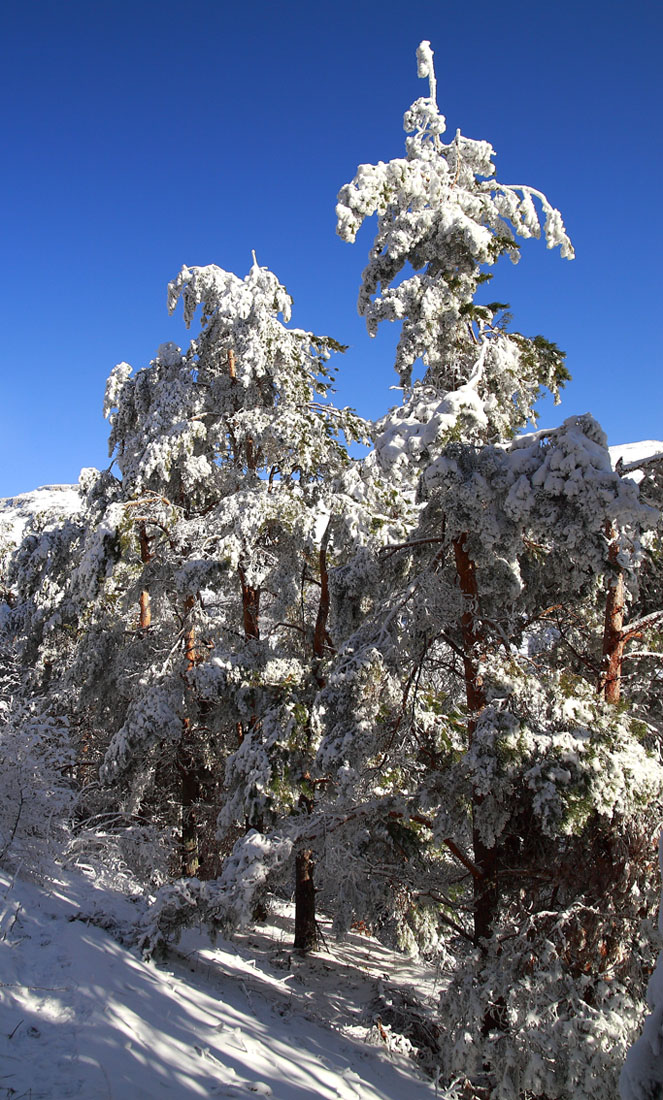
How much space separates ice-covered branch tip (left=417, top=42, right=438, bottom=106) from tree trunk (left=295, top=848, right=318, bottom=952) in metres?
11.7

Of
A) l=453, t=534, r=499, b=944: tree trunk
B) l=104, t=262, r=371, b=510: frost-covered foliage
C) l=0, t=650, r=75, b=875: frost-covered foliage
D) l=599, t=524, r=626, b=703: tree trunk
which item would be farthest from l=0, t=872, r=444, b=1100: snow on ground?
l=104, t=262, r=371, b=510: frost-covered foliage

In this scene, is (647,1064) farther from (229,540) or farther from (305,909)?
(305,909)

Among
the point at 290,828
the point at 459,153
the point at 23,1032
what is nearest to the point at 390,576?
the point at 290,828

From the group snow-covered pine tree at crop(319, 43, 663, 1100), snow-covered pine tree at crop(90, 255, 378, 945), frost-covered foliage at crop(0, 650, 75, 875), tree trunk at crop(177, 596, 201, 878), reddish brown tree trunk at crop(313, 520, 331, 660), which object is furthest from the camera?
tree trunk at crop(177, 596, 201, 878)

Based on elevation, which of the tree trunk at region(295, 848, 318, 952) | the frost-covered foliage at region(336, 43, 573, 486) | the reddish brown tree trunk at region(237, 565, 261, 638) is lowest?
the tree trunk at region(295, 848, 318, 952)

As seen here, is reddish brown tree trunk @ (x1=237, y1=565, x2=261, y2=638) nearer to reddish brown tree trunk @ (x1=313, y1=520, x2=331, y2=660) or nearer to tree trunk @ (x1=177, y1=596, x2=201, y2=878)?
tree trunk @ (x1=177, y1=596, x2=201, y2=878)

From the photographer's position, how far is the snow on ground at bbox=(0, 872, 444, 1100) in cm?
430

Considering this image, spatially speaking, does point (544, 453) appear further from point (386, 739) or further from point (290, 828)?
point (290, 828)

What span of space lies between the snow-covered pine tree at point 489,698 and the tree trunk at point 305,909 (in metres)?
2.24

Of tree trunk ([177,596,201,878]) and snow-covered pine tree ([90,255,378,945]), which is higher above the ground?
snow-covered pine tree ([90,255,378,945])

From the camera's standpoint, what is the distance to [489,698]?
21.4ft

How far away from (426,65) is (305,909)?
13.0 meters

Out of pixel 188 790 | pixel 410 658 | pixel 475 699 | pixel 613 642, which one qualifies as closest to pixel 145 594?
pixel 188 790

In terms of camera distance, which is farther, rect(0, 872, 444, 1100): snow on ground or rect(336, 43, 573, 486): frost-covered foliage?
rect(336, 43, 573, 486): frost-covered foliage
